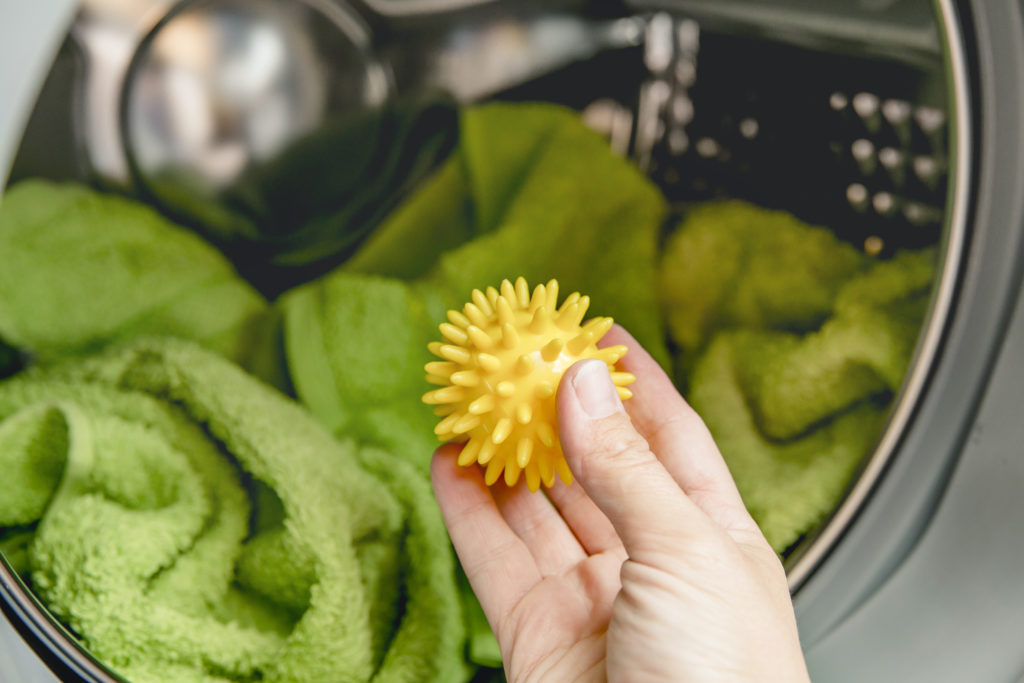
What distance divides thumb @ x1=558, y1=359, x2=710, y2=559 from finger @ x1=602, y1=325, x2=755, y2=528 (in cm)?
10

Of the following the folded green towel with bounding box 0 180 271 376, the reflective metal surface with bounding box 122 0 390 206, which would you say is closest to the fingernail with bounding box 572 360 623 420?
the folded green towel with bounding box 0 180 271 376

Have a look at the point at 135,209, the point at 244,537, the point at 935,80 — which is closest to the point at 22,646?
the point at 244,537

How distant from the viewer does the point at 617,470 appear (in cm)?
41

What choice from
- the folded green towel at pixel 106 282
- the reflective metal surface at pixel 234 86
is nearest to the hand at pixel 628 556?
the folded green towel at pixel 106 282

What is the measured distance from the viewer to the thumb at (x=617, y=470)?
1.31ft

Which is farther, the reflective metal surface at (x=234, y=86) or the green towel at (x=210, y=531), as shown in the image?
the reflective metal surface at (x=234, y=86)

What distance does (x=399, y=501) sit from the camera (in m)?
0.61

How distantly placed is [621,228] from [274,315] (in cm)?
38

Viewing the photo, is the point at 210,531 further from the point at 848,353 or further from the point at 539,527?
the point at 848,353

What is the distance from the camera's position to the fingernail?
41cm

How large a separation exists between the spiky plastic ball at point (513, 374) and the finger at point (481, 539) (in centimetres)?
6

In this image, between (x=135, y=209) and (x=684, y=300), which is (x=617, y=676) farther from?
(x=135, y=209)

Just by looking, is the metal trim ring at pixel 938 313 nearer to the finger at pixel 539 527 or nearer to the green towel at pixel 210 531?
the finger at pixel 539 527

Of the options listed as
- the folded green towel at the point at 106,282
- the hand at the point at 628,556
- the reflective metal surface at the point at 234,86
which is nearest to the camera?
the hand at the point at 628,556
